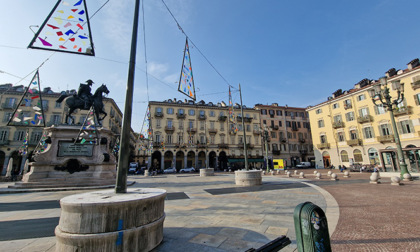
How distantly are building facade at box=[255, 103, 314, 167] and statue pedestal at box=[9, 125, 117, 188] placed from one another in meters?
38.9

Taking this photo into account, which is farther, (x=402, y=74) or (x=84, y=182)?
(x=402, y=74)

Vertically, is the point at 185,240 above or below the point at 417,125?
below

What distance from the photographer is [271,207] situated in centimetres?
545

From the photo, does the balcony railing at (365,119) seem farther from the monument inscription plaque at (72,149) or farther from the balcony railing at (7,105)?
the balcony railing at (7,105)

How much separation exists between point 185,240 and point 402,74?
37.2m

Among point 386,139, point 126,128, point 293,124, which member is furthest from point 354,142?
point 126,128

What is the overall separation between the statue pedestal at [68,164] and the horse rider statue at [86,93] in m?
1.72

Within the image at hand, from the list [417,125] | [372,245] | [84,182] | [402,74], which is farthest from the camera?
[402,74]

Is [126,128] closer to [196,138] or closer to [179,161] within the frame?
[196,138]

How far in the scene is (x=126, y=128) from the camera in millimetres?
3363

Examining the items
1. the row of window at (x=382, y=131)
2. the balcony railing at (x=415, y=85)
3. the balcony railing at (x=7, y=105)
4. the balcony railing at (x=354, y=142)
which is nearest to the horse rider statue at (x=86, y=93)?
the balcony railing at (x=7, y=105)

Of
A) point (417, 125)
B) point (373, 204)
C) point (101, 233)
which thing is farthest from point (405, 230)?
point (417, 125)

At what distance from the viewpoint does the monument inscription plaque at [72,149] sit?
1055cm

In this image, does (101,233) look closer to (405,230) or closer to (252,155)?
(405,230)
